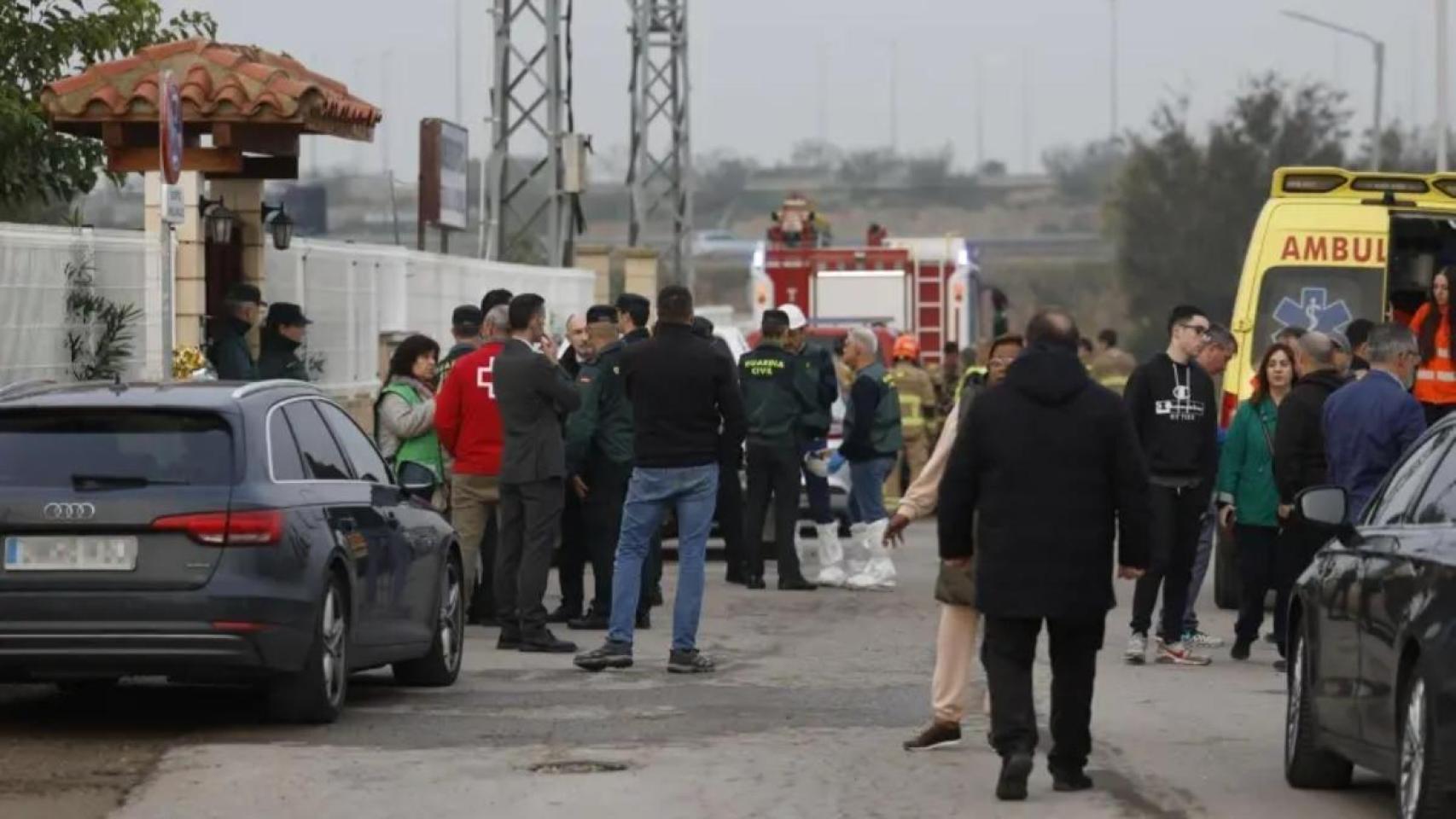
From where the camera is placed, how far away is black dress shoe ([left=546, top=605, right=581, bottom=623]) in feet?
59.2

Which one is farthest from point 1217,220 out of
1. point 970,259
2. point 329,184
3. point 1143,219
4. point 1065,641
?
point 1065,641

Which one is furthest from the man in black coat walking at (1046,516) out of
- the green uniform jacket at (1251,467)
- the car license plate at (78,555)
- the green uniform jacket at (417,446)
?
the green uniform jacket at (417,446)

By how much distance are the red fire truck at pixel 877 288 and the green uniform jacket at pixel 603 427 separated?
818 inches

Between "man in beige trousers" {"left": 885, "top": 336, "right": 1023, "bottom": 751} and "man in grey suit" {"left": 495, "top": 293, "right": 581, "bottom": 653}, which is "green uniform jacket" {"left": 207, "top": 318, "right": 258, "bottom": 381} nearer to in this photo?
"man in grey suit" {"left": 495, "top": 293, "right": 581, "bottom": 653}

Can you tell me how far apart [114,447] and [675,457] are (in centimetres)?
351

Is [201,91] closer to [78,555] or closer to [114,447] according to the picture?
[114,447]

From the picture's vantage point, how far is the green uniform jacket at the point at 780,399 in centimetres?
2130

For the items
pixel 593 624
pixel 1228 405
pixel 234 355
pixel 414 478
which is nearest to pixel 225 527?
pixel 414 478

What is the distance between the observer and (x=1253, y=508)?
53.2 ft

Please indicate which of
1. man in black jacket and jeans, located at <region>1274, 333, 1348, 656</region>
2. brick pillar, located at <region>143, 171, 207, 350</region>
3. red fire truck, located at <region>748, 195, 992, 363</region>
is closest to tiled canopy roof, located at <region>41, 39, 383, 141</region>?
brick pillar, located at <region>143, 171, 207, 350</region>

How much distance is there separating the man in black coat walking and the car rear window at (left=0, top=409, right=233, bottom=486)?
3.14m

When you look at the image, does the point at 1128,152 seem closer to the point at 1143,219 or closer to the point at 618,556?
the point at 1143,219

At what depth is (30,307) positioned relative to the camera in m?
18.2

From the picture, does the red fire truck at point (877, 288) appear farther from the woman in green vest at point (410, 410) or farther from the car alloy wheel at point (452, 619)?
the car alloy wheel at point (452, 619)
